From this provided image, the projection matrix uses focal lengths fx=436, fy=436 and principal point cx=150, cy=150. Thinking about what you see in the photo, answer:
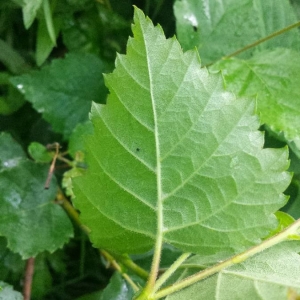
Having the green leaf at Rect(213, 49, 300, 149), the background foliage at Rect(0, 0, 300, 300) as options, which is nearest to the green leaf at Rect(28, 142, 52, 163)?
the background foliage at Rect(0, 0, 300, 300)

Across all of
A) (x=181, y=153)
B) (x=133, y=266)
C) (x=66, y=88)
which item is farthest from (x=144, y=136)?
(x=66, y=88)

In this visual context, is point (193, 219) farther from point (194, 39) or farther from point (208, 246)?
point (194, 39)

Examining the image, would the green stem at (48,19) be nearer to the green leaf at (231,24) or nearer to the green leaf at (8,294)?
the green leaf at (231,24)

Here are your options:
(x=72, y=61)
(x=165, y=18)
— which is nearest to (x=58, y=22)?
(x=72, y=61)

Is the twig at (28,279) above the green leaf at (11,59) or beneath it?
beneath

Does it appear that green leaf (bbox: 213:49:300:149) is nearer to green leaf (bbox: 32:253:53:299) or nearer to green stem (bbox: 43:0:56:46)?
green stem (bbox: 43:0:56:46)

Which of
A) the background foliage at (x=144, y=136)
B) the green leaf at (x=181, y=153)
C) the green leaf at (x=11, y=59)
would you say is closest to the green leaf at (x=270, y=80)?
the background foliage at (x=144, y=136)
